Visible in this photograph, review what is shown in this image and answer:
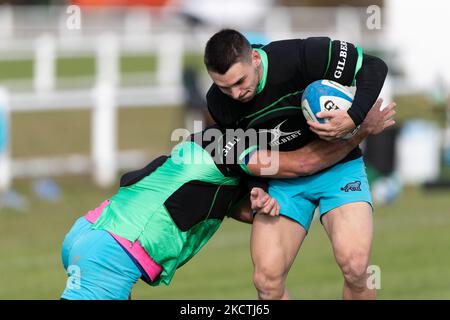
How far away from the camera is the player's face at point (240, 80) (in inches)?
295

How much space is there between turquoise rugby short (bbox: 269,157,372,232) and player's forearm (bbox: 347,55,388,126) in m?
0.73

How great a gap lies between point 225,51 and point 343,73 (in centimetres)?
97

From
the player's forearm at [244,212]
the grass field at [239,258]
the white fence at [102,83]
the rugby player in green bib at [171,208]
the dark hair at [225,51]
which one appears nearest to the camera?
the dark hair at [225,51]

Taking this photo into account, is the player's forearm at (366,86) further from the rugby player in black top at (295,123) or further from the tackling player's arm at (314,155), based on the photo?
the tackling player's arm at (314,155)

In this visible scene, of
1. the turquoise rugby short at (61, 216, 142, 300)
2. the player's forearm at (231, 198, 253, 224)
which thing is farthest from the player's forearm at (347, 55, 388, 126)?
the turquoise rugby short at (61, 216, 142, 300)

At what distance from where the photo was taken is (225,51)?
24.7ft

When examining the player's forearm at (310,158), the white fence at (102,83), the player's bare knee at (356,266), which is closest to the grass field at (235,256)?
the white fence at (102,83)

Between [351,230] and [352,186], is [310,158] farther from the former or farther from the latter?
[351,230]

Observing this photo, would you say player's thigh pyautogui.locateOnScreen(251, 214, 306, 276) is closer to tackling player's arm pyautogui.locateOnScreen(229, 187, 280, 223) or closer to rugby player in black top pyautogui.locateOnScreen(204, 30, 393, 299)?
rugby player in black top pyautogui.locateOnScreen(204, 30, 393, 299)

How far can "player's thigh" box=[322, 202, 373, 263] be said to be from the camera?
26.2 feet

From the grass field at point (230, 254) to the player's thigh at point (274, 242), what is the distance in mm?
2163
